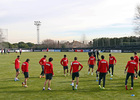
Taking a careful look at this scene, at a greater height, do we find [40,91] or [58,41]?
[58,41]

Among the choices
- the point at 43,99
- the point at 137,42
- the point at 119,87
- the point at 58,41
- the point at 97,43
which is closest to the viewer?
the point at 43,99

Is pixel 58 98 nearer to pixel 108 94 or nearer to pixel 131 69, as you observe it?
pixel 108 94

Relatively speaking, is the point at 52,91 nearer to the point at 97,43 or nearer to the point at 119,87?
the point at 119,87

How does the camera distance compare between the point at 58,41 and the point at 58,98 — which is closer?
the point at 58,98

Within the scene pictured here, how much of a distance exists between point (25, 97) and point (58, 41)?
109980 millimetres

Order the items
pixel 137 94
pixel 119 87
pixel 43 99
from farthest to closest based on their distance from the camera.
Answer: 1. pixel 119 87
2. pixel 137 94
3. pixel 43 99

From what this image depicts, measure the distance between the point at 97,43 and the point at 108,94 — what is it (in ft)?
245

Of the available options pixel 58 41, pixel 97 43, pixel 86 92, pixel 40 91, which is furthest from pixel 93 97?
pixel 58 41

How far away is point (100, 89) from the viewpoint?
36.7ft

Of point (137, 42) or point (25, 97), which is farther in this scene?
point (137, 42)

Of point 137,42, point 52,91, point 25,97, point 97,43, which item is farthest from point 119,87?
point 97,43

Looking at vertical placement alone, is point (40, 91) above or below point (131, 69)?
below

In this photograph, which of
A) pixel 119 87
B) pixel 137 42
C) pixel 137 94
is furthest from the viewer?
pixel 137 42

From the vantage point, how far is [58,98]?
9211mm
